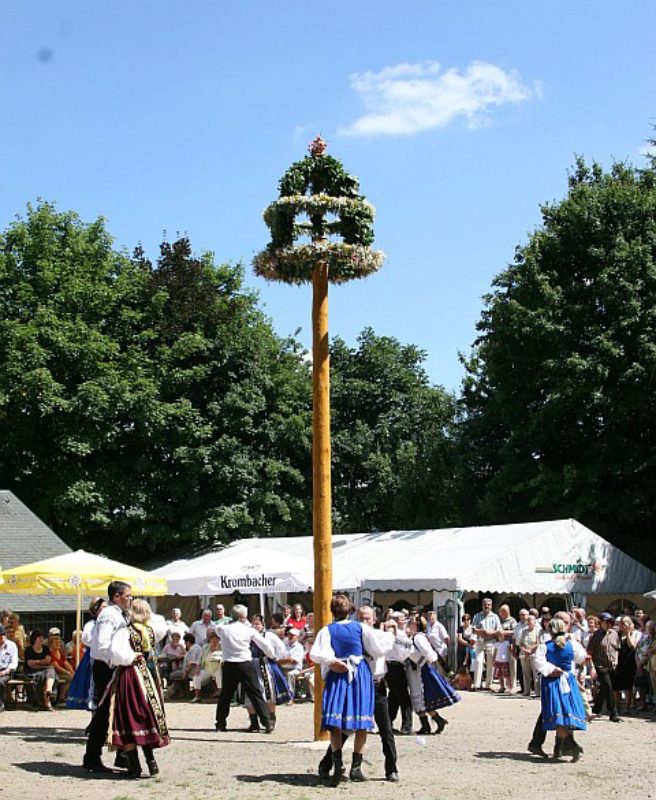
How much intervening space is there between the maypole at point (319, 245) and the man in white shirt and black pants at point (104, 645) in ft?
Answer: 10.5

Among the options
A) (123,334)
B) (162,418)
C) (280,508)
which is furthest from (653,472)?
(123,334)

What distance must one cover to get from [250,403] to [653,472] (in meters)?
11.7

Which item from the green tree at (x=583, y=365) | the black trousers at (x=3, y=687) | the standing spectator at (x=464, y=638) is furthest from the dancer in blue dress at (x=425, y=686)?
the green tree at (x=583, y=365)

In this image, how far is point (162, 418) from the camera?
33.3 m

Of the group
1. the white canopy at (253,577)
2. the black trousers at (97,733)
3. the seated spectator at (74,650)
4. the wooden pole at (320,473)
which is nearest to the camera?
the black trousers at (97,733)

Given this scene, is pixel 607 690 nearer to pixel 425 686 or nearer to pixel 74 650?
pixel 425 686

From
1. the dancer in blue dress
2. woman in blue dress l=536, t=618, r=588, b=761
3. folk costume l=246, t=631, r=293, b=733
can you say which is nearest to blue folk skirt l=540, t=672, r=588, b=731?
woman in blue dress l=536, t=618, r=588, b=761

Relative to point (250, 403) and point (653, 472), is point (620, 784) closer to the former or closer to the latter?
point (653, 472)

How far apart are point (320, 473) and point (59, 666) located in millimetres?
7298

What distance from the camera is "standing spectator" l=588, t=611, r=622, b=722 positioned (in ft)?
57.7

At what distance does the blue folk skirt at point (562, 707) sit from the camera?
12.2 metres

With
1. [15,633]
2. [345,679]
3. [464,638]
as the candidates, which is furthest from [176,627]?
[345,679]

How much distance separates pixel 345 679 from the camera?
10.9 metres

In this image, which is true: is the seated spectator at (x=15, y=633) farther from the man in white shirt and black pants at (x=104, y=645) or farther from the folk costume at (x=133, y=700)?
the folk costume at (x=133, y=700)
